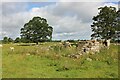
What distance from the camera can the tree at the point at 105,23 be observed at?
4319 cm

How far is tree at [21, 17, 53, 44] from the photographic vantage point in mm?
55500

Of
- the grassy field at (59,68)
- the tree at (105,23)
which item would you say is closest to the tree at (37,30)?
the tree at (105,23)

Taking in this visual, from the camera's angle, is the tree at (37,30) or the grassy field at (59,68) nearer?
the grassy field at (59,68)

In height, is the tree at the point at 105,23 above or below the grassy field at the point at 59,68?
above

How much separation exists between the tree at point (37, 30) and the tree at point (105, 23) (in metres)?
14.8

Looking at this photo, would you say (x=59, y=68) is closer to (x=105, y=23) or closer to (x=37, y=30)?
(x=105, y=23)

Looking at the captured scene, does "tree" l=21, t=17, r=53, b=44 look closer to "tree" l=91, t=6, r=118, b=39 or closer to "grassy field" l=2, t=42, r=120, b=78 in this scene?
"tree" l=91, t=6, r=118, b=39

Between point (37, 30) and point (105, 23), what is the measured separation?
18.2 m

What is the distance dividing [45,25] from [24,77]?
44180 millimetres

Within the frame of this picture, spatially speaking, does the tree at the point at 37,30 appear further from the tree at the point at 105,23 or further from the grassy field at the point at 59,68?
the grassy field at the point at 59,68

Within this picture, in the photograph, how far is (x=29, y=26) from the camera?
2221 inches

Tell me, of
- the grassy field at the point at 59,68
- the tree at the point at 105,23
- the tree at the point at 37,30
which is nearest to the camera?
the grassy field at the point at 59,68

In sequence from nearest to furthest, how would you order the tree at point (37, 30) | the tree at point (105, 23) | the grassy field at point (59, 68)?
the grassy field at point (59, 68) < the tree at point (105, 23) < the tree at point (37, 30)

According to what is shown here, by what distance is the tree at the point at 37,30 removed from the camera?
182ft
